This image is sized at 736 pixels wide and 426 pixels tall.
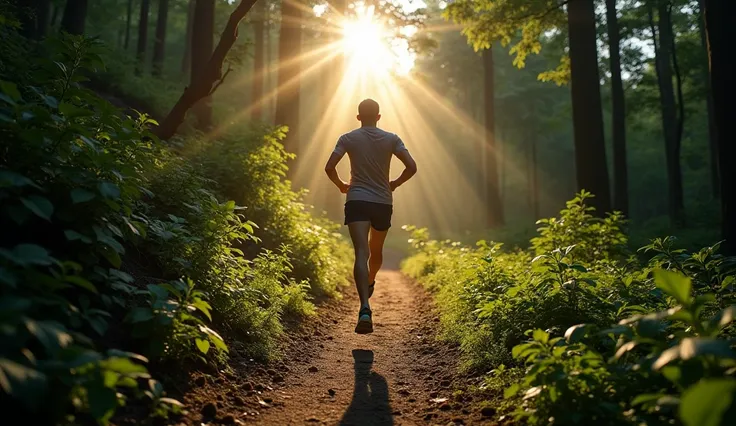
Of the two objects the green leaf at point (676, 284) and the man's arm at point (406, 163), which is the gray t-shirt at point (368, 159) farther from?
the green leaf at point (676, 284)

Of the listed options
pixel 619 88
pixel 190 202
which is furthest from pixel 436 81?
pixel 190 202

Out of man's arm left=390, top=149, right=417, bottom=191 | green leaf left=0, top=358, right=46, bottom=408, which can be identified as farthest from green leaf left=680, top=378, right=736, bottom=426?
man's arm left=390, top=149, right=417, bottom=191

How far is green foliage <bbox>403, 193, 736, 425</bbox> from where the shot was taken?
2154 millimetres

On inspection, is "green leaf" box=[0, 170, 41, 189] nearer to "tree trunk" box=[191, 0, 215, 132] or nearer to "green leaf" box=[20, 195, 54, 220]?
"green leaf" box=[20, 195, 54, 220]

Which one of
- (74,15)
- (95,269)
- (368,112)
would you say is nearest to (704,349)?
(95,269)

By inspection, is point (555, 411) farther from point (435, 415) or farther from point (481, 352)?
point (481, 352)

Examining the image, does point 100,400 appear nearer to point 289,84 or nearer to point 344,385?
point 344,385

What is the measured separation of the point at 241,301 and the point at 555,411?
114 inches

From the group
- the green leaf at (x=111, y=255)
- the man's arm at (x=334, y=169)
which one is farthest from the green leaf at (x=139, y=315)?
the man's arm at (x=334, y=169)

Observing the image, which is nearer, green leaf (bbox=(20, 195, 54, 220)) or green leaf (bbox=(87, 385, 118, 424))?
green leaf (bbox=(87, 385, 118, 424))

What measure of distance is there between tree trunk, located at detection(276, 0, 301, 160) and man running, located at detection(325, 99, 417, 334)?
6.56 m

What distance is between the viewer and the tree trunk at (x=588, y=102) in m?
10.3

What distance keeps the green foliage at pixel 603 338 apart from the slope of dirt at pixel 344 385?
352 millimetres

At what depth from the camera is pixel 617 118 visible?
20.1 metres
